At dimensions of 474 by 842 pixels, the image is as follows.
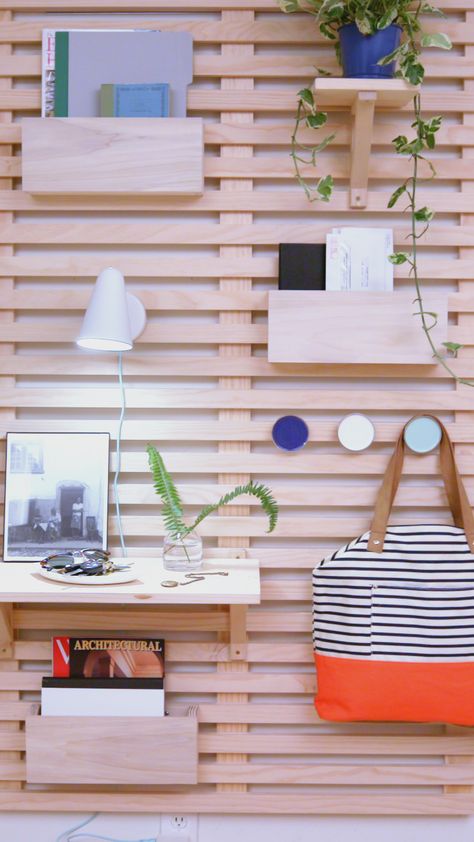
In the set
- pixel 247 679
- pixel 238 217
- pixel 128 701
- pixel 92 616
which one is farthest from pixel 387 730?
pixel 238 217

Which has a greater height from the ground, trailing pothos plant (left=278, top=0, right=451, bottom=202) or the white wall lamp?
trailing pothos plant (left=278, top=0, right=451, bottom=202)

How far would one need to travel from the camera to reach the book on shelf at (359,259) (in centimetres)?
209

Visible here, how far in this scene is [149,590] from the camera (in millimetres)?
1863

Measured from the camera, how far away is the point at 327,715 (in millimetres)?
2068

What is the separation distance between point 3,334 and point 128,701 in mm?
952

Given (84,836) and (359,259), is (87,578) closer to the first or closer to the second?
(84,836)

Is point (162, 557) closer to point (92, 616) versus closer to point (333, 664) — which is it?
point (92, 616)

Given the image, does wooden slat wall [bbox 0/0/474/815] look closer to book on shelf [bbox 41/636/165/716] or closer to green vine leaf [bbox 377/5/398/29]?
book on shelf [bbox 41/636/165/716]

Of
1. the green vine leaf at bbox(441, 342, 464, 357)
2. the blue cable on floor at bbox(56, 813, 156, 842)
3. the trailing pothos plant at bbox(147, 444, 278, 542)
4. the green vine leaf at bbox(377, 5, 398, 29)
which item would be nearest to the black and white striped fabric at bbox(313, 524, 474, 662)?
the trailing pothos plant at bbox(147, 444, 278, 542)

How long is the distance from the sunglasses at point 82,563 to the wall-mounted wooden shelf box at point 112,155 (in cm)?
87

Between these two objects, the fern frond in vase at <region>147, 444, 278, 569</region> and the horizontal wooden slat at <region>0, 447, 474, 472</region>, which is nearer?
the fern frond in vase at <region>147, 444, 278, 569</region>

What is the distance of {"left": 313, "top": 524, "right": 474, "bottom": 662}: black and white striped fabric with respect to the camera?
2053 millimetres

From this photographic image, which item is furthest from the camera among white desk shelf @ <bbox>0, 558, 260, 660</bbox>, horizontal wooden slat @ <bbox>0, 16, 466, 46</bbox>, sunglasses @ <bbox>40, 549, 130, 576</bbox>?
horizontal wooden slat @ <bbox>0, 16, 466, 46</bbox>

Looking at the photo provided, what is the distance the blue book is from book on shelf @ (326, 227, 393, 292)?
20.3 inches
